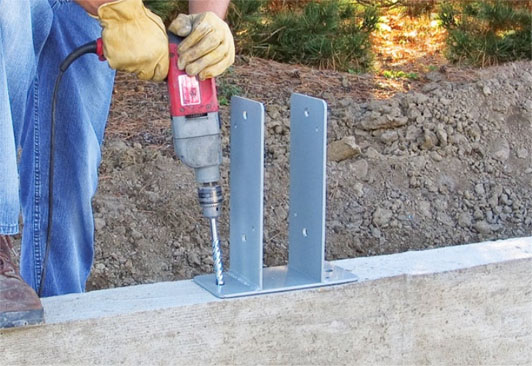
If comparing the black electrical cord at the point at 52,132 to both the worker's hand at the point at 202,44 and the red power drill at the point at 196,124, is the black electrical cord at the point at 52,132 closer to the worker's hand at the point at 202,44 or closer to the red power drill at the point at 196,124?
the red power drill at the point at 196,124

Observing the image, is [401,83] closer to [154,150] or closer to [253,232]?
[154,150]

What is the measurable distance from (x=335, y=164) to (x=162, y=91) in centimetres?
102

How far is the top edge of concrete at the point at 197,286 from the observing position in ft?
7.45

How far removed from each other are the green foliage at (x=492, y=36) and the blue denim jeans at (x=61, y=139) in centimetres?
294

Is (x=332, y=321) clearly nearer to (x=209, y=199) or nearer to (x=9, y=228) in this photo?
(x=209, y=199)

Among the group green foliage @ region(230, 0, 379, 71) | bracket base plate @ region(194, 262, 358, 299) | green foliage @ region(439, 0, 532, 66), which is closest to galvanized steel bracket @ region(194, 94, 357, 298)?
bracket base plate @ region(194, 262, 358, 299)

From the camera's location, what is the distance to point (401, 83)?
5008 mm

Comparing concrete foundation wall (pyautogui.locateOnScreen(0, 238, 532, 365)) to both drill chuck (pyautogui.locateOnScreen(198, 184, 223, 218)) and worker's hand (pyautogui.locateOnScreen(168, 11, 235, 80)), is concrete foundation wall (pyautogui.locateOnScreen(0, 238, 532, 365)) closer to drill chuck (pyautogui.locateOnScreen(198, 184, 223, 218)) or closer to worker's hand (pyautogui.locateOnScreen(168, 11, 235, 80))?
drill chuck (pyautogui.locateOnScreen(198, 184, 223, 218))

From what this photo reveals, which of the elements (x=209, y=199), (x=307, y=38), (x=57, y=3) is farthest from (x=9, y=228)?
(x=307, y=38)

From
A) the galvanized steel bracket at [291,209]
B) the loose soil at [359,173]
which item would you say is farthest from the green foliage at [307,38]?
the galvanized steel bracket at [291,209]

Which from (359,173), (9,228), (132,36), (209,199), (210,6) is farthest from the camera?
(359,173)

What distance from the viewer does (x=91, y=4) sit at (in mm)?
2445

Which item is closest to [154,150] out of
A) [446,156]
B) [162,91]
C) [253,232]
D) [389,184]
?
[162,91]

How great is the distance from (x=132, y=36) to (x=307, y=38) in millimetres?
2974
